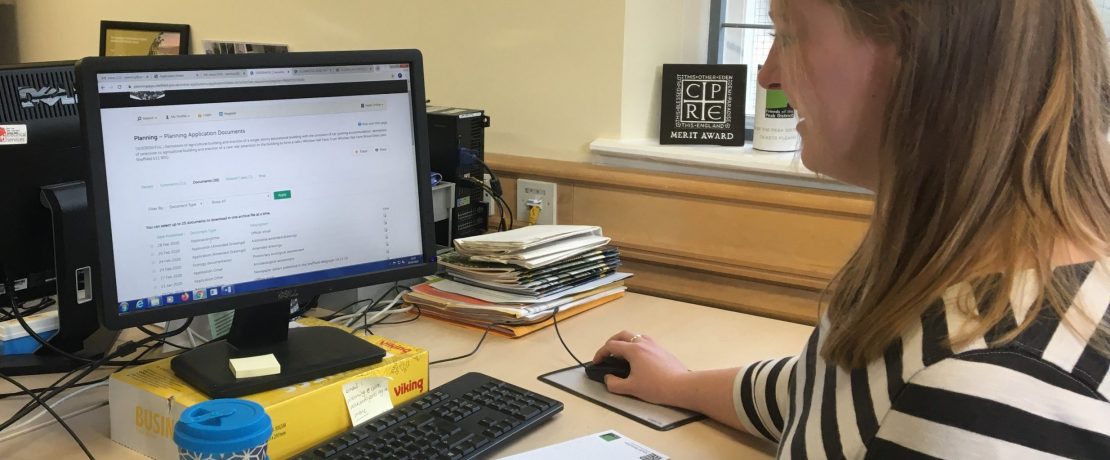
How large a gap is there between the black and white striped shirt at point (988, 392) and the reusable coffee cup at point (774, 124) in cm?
108

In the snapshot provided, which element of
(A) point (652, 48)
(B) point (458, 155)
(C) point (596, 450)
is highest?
(A) point (652, 48)

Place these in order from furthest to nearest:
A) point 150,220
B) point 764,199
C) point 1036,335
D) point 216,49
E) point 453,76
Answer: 1. point 216,49
2. point 453,76
3. point 764,199
4. point 150,220
5. point 1036,335

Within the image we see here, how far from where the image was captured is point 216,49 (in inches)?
105

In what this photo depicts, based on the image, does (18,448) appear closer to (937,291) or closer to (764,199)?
(937,291)

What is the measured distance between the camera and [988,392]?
0.67 meters

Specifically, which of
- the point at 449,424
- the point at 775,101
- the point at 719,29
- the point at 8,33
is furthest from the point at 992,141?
the point at 8,33

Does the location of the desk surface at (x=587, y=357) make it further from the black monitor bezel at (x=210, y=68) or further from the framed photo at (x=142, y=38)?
the framed photo at (x=142, y=38)

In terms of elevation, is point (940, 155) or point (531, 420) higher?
point (940, 155)

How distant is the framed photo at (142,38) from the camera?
274 cm

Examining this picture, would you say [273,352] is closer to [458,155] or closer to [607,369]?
[607,369]

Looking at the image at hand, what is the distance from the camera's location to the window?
1.98 m

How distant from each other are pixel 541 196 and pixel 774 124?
492 mm

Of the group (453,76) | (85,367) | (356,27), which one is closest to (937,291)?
(85,367)

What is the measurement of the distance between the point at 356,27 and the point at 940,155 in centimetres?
179
